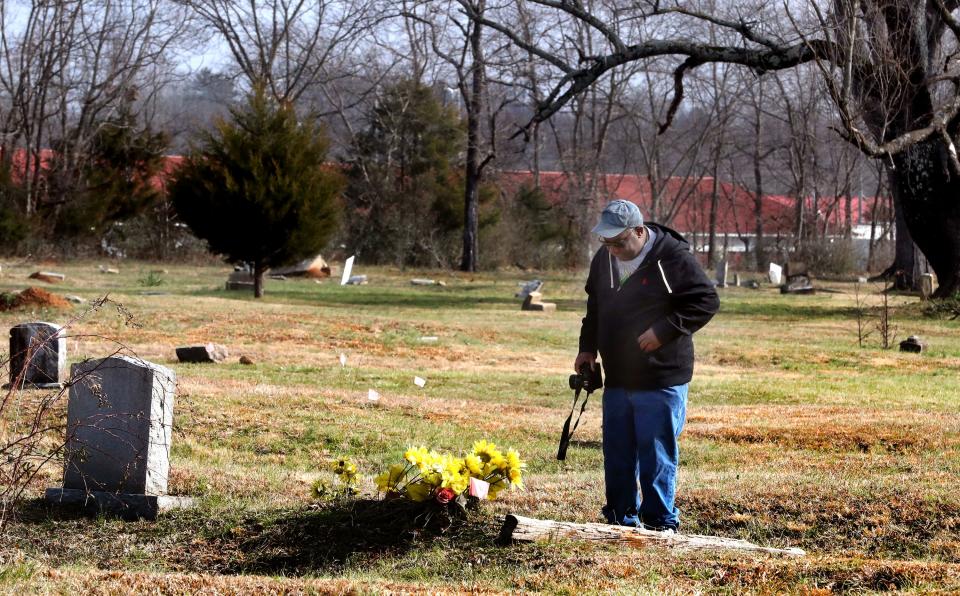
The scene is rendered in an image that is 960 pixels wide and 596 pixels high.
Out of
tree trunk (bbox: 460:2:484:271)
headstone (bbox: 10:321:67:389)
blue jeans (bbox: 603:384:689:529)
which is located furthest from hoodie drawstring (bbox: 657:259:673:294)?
tree trunk (bbox: 460:2:484:271)

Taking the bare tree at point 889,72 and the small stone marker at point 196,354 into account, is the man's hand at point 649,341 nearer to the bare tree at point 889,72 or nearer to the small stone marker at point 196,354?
the small stone marker at point 196,354

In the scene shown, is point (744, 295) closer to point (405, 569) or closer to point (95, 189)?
point (95, 189)

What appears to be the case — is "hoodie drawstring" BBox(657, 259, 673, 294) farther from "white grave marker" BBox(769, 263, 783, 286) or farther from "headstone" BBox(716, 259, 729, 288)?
"white grave marker" BBox(769, 263, 783, 286)

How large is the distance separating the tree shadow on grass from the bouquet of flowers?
0.30ft

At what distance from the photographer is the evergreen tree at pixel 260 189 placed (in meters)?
24.6

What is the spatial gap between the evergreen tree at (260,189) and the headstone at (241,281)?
2.20 m

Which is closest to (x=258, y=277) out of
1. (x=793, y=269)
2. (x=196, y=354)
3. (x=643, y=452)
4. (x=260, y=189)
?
(x=260, y=189)

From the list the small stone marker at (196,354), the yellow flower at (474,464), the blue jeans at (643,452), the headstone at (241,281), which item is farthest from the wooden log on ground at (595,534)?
the headstone at (241,281)

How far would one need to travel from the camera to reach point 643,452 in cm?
634

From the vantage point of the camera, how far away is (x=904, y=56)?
22844 millimetres

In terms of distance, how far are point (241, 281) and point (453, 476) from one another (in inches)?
893

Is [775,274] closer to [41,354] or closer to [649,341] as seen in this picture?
[41,354]

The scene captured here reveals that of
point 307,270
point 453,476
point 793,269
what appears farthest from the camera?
point 793,269

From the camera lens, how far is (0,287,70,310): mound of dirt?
17766mm
